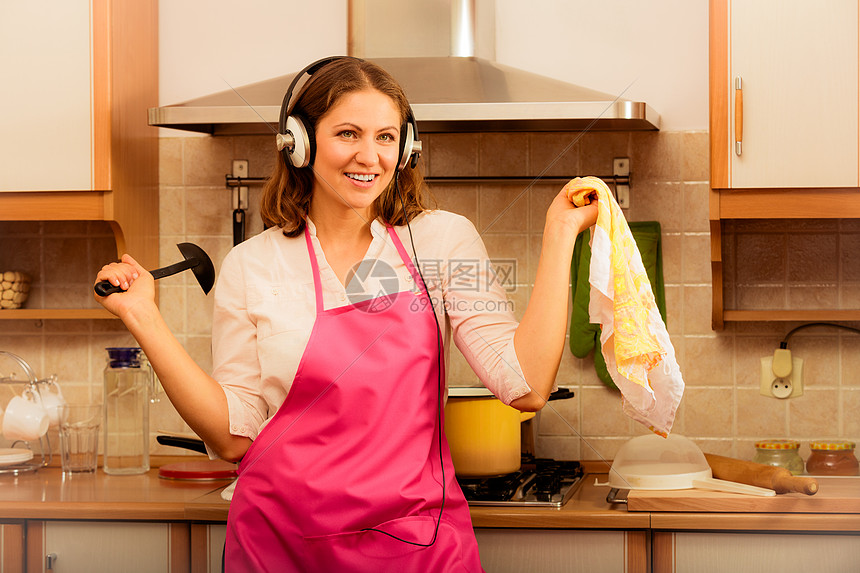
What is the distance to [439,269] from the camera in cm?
106

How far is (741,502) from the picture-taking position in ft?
3.90

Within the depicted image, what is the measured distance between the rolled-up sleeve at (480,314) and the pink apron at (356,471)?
0.13ft

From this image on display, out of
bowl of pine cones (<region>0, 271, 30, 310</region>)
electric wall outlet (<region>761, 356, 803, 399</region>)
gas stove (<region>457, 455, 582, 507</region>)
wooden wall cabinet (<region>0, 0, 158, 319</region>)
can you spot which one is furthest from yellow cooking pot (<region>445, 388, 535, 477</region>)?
bowl of pine cones (<region>0, 271, 30, 310</region>)

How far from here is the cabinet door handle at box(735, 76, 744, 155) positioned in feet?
4.26

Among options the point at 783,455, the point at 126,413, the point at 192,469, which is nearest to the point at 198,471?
the point at 192,469

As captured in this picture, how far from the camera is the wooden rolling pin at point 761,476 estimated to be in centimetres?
117

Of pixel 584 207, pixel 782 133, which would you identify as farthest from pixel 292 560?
pixel 782 133

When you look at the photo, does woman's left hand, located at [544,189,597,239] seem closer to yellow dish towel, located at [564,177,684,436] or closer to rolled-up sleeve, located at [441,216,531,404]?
yellow dish towel, located at [564,177,684,436]

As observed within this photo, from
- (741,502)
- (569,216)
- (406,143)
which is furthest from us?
(741,502)

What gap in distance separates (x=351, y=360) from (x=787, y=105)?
787 millimetres

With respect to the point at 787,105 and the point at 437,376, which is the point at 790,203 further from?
the point at 437,376

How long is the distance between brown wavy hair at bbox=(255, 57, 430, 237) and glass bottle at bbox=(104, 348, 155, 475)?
58cm

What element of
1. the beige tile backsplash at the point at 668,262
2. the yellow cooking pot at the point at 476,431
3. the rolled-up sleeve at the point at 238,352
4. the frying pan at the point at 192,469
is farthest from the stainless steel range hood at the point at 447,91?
the frying pan at the point at 192,469

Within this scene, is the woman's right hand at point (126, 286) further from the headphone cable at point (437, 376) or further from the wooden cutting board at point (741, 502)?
the wooden cutting board at point (741, 502)
